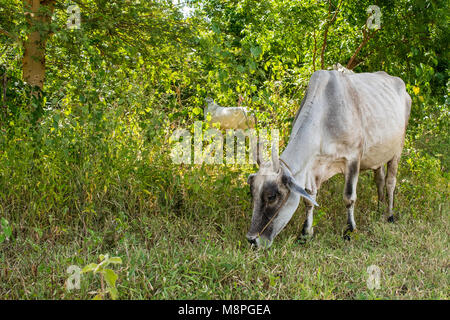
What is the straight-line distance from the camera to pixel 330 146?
3.95 metres

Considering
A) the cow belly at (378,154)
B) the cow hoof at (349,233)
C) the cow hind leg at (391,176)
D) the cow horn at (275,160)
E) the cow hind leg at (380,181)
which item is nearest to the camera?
the cow horn at (275,160)

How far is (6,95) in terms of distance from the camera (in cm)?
430

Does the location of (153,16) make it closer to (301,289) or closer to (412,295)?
(301,289)

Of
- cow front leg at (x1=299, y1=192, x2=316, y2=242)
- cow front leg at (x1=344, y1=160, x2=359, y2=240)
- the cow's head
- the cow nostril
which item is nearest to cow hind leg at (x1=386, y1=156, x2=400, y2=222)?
cow front leg at (x1=344, y1=160, x2=359, y2=240)

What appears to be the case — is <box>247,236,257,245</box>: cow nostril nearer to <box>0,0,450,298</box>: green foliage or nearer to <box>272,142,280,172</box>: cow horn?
<box>0,0,450,298</box>: green foliage

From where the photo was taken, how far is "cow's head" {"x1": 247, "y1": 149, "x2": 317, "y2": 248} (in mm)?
3408

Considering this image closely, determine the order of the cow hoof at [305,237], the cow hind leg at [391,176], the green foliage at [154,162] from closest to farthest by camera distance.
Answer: the green foliage at [154,162]
the cow hoof at [305,237]
the cow hind leg at [391,176]

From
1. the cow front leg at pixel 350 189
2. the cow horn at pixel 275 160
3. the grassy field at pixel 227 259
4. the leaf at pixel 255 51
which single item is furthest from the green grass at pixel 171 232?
the leaf at pixel 255 51

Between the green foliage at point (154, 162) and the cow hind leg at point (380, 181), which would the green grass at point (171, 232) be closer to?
the green foliage at point (154, 162)

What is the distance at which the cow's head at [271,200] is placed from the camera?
341cm

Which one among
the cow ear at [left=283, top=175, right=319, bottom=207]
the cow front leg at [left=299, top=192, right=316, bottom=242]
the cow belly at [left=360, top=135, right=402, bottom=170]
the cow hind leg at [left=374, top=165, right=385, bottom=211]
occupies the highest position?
the cow belly at [left=360, top=135, right=402, bottom=170]

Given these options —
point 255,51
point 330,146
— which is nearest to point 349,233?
point 330,146

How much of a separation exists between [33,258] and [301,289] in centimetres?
193

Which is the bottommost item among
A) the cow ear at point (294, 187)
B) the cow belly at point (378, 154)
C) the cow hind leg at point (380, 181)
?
the cow hind leg at point (380, 181)
